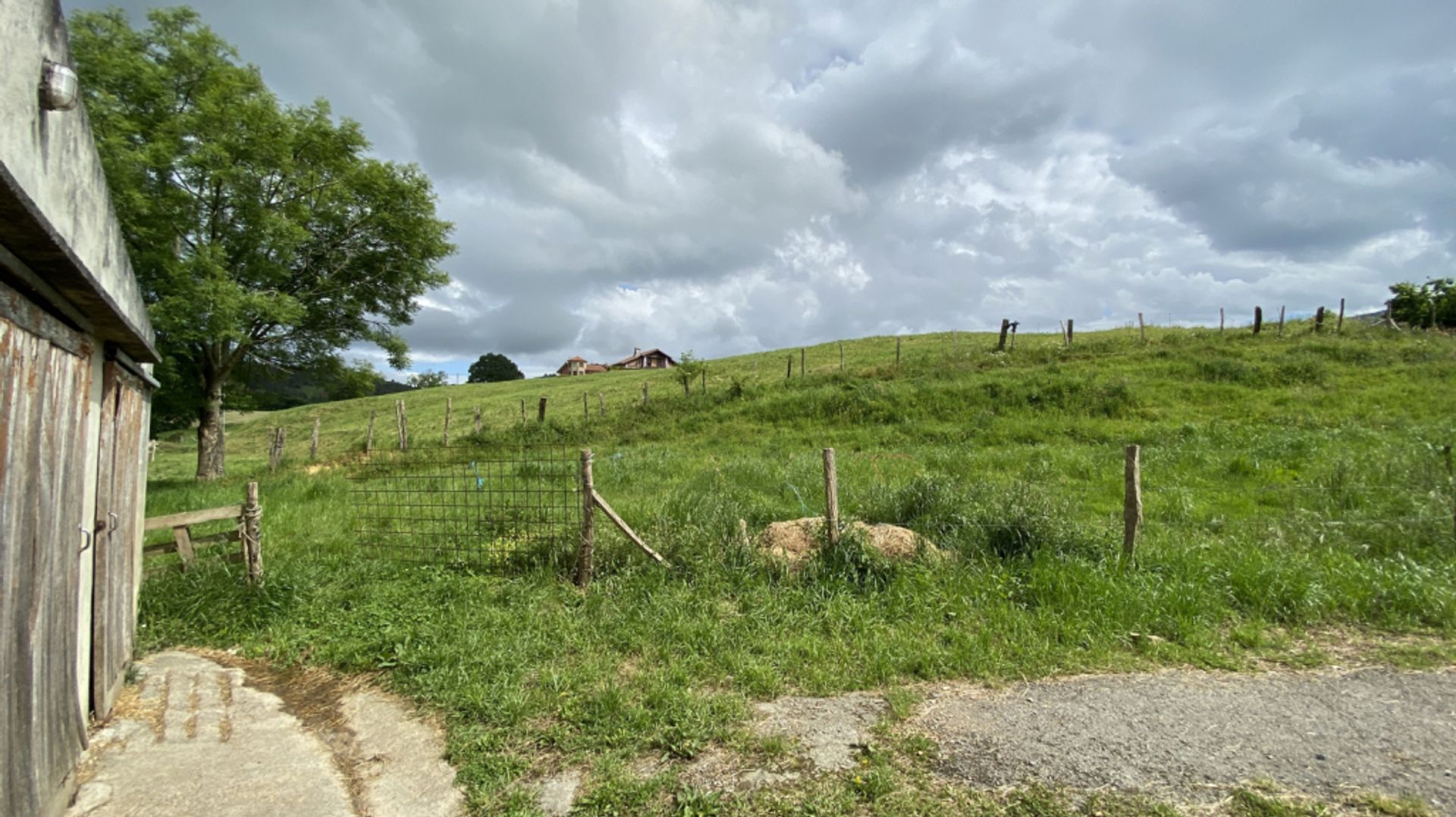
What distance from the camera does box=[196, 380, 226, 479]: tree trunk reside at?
15.5 m

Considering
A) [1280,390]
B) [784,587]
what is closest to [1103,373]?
[1280,390]

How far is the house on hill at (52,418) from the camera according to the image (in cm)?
277

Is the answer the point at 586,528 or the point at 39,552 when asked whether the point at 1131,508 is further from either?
the point at 39,552

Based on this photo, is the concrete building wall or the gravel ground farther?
the gravel ground

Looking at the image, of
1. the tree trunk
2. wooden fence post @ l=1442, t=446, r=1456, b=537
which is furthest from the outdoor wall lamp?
the tree trunk

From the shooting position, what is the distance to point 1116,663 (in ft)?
15.0

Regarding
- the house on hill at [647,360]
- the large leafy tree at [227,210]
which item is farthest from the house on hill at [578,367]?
the large leafy tree at [227,210]

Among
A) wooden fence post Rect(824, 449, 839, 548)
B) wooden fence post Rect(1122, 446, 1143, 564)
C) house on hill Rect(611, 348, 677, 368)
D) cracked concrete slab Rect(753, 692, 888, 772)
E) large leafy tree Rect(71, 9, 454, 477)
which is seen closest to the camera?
cracked concrete slab Rect(753, 692, 888, 772)

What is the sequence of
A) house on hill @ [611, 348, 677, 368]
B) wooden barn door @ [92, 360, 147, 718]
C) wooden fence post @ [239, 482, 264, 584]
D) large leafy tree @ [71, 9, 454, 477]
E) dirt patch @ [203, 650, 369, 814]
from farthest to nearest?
house on hill @ [611, 348, 677, 368], large leafy tree @ [71, 9, 454, 477], wooden fence post @ [239, 482, 264, 584], wooden barn door @ [92, 360, 147, 718], dirt patch @ [203, 650, 369, 814]

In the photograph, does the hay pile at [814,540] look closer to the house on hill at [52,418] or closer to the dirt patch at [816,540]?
the dirt patch at [816,540]

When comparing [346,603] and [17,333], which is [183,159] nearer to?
[346,603]

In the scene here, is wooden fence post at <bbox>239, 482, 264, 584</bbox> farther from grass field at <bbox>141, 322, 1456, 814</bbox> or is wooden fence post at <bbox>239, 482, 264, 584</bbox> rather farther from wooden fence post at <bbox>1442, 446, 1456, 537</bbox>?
wooden fence post at <bbox>1442, 446, 1456, 537</bbox>

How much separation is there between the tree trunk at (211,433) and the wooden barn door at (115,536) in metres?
12.4

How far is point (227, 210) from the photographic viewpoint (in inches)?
585
